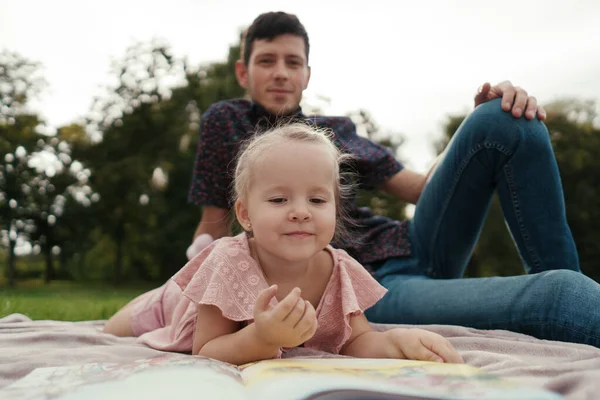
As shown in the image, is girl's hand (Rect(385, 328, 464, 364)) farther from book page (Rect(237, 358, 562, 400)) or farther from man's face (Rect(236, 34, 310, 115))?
man's face (Rect(236, 34, 310, 115))

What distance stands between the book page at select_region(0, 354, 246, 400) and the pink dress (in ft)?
1.03

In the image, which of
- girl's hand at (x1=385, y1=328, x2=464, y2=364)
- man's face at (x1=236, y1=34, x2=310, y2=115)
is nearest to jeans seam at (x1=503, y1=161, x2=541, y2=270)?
girl's hand at (x1=385, y1=328, x2=464, y2=364)

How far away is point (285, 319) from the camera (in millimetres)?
1336

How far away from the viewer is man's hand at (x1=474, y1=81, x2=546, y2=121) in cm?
228

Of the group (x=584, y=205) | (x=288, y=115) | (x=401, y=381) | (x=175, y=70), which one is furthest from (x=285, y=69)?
(x=175, y=70)

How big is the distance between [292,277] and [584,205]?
532 inches

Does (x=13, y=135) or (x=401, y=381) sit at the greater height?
(x=13, y=135)

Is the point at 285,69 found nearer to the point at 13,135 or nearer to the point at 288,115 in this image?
the point at 288,115

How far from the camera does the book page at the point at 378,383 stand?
1.04m

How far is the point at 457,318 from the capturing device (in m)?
2.17

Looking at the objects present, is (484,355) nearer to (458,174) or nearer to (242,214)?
(242,214)

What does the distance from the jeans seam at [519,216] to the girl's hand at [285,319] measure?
131 cm

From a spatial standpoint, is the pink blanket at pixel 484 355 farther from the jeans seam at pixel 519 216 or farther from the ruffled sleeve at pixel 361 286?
the jeans seam at pixel 519 216

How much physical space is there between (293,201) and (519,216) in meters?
1.16
